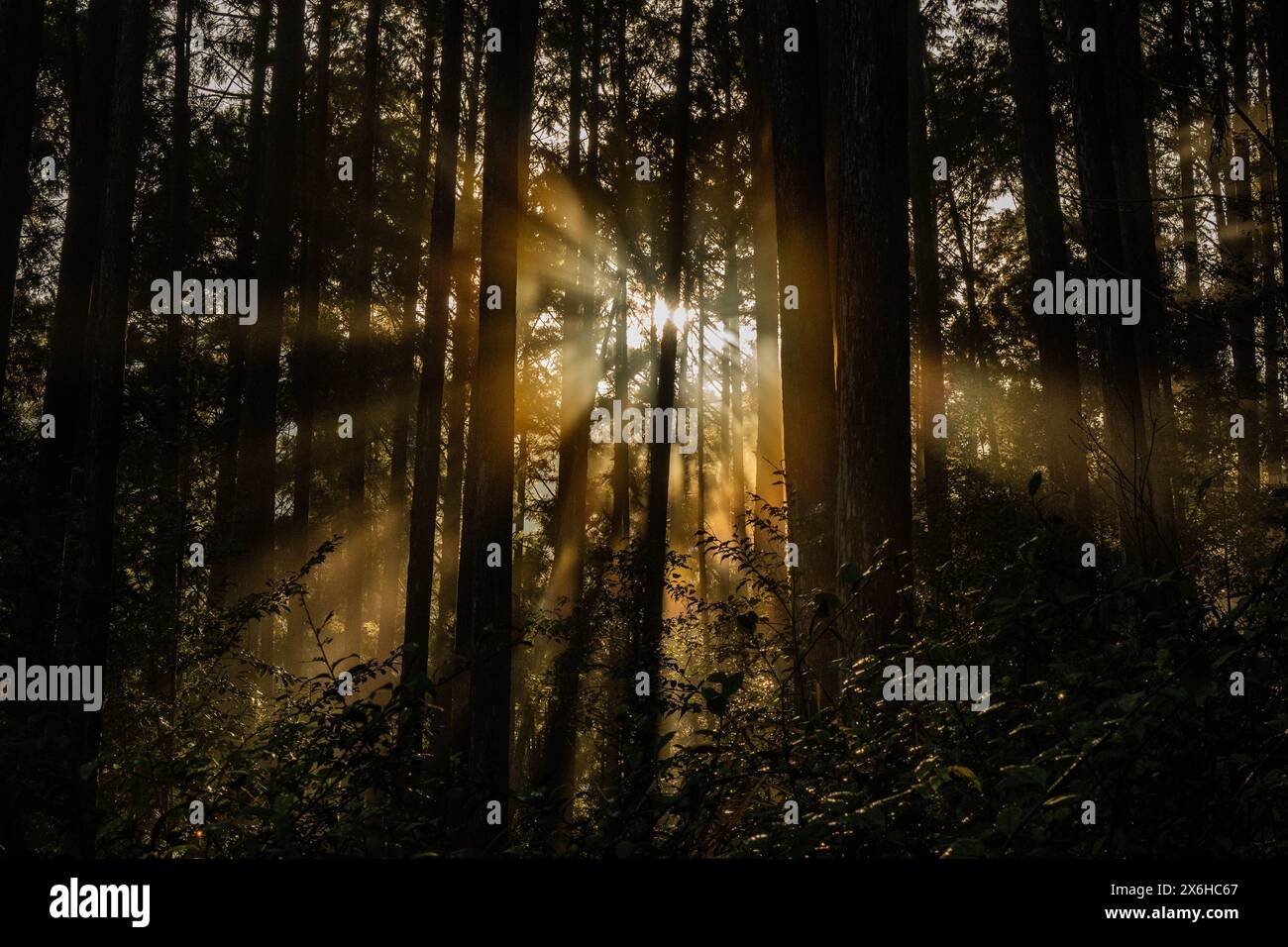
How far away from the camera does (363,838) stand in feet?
10.6

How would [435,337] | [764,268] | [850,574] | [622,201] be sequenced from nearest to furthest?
[850,574]
[435,337]
[764,268]
[622,201]

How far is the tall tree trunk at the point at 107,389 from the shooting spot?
323 inches

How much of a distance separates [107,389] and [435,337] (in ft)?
14.5

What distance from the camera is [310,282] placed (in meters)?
16.0

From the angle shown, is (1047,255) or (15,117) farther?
(1047,255)

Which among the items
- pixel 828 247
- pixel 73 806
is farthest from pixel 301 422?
pixel 73 806

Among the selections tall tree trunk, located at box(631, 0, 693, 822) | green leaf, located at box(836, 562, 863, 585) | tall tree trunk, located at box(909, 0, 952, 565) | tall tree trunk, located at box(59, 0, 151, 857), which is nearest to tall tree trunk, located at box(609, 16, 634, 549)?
tall tree trunk, located at box(631, 0, 693, 822)

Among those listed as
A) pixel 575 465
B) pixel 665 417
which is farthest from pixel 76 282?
pixel 665 417

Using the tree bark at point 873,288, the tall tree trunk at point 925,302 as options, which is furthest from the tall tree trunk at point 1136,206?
the tree bark at point 873,288

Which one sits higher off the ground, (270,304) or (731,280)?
(731,280)

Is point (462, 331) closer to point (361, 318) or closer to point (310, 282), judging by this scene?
point (361, 318)

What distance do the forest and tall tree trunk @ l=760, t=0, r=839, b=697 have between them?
4 cm
